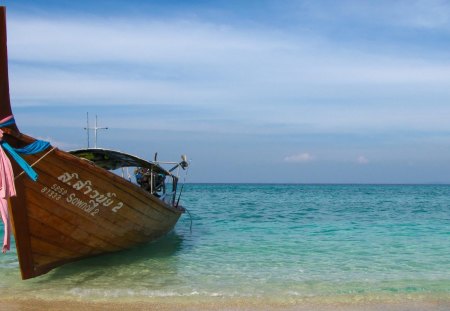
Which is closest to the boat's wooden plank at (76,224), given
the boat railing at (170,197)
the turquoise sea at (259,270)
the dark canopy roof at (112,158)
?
the turquoise sea at (259,270)

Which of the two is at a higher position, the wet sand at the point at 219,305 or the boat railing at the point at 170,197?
the boat railing at the point at 170,197

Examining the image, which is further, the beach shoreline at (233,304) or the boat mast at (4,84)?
the boat mast at (4,84)

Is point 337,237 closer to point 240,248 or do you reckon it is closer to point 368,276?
point 240,248

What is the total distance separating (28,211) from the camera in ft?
24.0

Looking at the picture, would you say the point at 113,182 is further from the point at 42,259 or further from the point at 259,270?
the point at 259,270

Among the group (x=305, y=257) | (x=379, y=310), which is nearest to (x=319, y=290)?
(x=379, y=310)

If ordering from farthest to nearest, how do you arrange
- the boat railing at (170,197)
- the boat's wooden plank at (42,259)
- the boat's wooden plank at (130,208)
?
the boat railing at (170,197)
the boat's wooden plank at (42,259)
the boat's wooden plank at (130,208)

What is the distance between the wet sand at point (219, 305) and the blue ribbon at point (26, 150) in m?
1.69

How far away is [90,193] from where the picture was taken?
779 centimetres

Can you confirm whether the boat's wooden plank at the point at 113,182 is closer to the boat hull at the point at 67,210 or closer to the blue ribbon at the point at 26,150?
the boat hull at the point at 67,210

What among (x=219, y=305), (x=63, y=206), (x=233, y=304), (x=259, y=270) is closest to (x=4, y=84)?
(x=63, y=206)

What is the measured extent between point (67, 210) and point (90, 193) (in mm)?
428

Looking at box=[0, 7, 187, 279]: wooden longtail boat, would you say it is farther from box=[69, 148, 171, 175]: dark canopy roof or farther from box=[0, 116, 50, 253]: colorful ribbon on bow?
box=[69, 148, 171, 175]: dark canopy roof

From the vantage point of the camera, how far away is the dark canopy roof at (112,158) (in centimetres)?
1047
